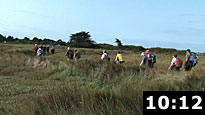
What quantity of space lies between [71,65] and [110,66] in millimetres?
3130

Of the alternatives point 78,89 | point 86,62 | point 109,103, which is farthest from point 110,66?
point 109,103

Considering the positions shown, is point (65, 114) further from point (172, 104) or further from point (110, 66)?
point (110, 66)

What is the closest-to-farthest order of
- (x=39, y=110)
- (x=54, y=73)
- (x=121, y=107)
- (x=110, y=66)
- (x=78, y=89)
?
(x=121, y=107) < (x=39, y=110) < (x=78, y=89) < (x=110, y=66) < (x=54, y=73)

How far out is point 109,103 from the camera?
3.93 m

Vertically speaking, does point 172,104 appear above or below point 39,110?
above
